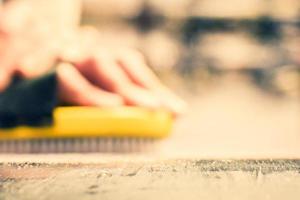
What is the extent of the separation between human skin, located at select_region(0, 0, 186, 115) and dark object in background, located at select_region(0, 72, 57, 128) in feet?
0.09

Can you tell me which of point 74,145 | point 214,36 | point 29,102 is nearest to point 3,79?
point 29,102

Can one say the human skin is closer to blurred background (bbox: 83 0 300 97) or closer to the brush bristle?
the brush bristle

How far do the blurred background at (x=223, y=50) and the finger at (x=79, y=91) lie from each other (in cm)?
41

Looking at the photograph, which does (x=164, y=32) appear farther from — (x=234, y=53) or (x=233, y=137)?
(x=233, y=137)

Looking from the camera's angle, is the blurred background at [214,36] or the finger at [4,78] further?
the blurred background at [214,36]

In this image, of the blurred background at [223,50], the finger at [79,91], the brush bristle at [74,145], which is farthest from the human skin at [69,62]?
the blurred background at [223,50]

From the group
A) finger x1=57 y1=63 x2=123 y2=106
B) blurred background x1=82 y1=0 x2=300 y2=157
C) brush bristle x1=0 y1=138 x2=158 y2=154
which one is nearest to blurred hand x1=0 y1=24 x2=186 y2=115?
A: finger x1=57 y1=63 x2=123 y2=106

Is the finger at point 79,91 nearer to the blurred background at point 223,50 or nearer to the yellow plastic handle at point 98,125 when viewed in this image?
the yellow plastic handle at point 98,125

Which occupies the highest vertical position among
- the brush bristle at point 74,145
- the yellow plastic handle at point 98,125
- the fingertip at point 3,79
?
the fingertip at point 3,79

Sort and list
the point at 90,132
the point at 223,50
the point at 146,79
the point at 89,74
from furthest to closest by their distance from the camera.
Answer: the point at 223,50, the point at 146,79, the point at 89,74, the point at 90,132

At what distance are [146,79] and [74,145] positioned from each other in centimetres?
37

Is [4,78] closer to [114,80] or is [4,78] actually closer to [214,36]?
[114,80]

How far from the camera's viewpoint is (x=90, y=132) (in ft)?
5.46

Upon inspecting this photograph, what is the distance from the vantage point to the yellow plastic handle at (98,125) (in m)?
1.67
